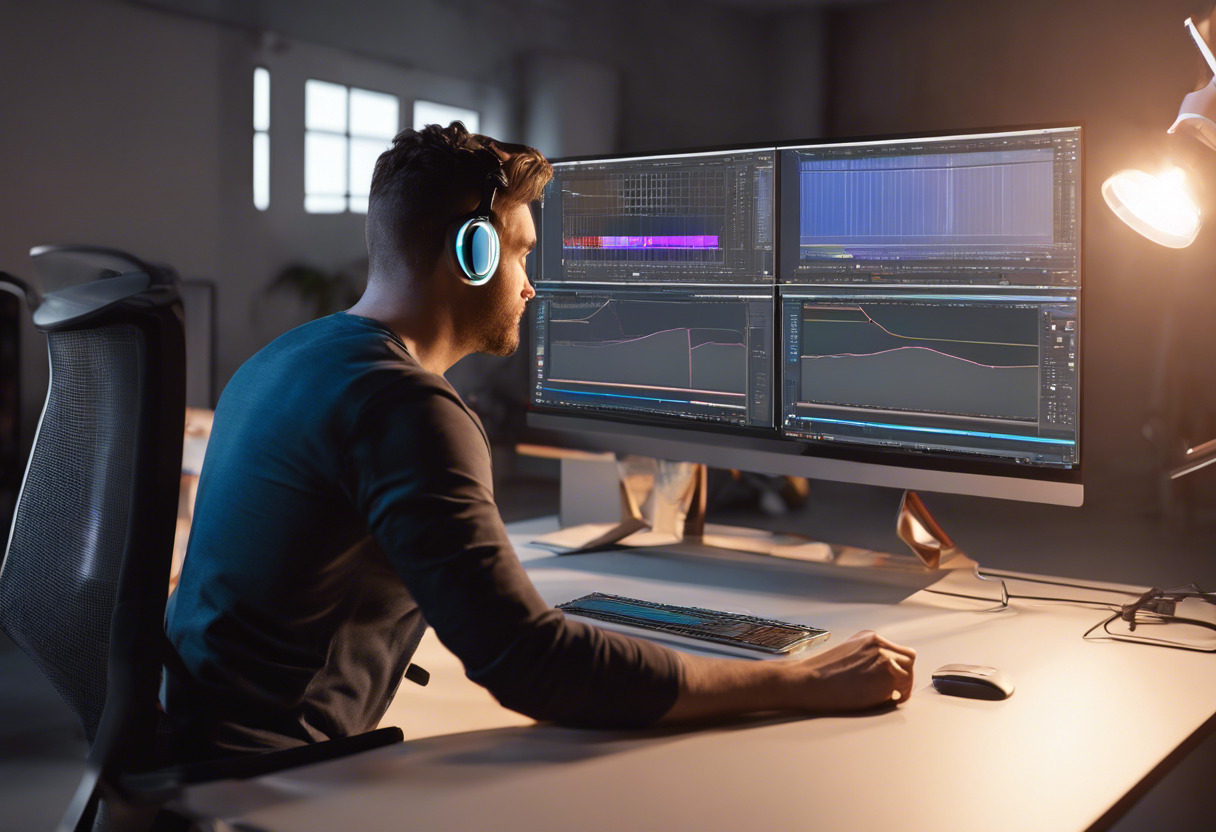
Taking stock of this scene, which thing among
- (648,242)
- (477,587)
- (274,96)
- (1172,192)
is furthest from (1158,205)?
(274,96)

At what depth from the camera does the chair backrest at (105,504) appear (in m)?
0.82

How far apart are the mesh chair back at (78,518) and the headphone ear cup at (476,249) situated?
0.37 m

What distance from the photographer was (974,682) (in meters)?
1.11

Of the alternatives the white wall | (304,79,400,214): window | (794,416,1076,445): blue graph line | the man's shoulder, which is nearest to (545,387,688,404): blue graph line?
(794,416,1076,445): blue graph line

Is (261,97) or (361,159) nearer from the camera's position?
(261,97)

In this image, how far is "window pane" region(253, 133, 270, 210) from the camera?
2.05m

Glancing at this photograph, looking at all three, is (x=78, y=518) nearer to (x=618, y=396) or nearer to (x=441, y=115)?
(x=618, y=396)

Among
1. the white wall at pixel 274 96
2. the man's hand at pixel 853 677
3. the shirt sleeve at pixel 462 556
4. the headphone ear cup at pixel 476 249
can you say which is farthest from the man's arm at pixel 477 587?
the white wall at pixel 274 96

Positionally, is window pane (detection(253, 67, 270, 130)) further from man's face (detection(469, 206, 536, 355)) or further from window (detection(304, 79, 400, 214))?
man's face (detection(469, 206, 536, 355))

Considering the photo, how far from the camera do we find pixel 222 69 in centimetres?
200

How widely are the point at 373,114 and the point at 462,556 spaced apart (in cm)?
156

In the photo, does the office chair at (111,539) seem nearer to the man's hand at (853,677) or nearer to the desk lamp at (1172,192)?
the man's hand at (853,677)

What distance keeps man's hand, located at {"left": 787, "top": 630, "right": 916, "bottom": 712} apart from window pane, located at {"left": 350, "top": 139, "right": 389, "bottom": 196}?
150cm

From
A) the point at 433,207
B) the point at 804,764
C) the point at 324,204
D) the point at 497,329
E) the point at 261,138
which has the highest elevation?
the point at 261,138
